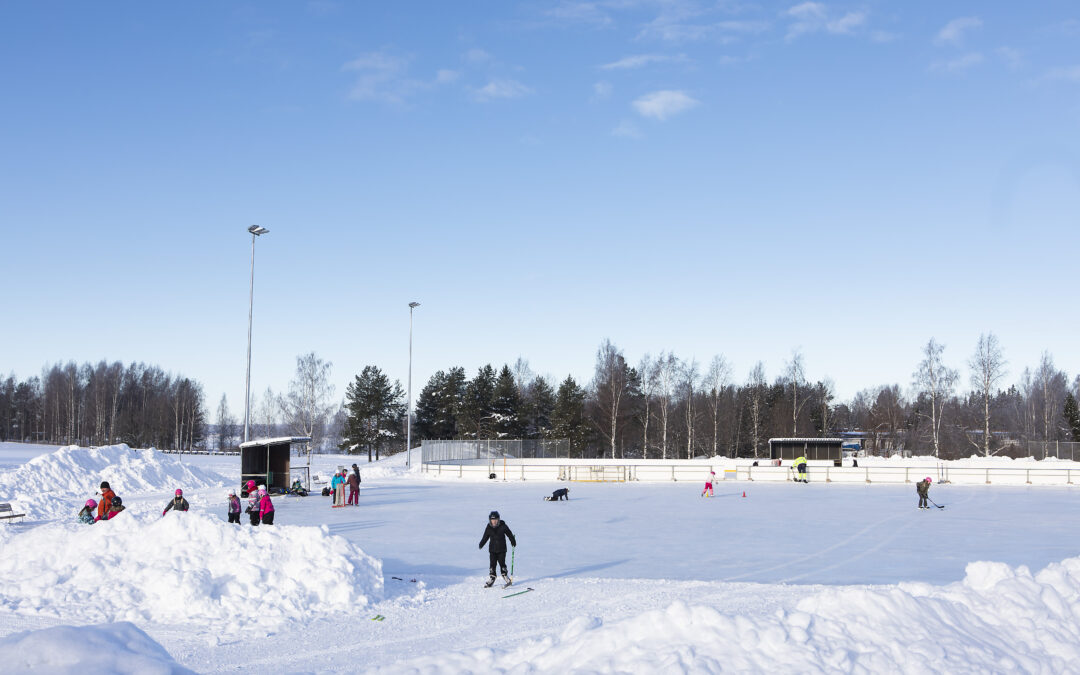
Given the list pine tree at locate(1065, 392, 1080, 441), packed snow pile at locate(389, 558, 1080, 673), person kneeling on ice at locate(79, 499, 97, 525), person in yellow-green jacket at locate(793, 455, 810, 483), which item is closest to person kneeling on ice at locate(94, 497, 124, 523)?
person kneeling on ice at locate(79, 499, 97, 525)

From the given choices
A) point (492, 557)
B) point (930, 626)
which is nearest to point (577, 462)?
point (492, 557)

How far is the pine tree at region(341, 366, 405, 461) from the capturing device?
260 feet

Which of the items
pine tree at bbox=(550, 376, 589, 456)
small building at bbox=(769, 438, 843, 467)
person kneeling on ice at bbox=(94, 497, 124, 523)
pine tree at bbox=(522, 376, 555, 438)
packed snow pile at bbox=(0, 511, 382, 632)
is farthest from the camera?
pine tree at bbox=(522, 376, 555, 438)

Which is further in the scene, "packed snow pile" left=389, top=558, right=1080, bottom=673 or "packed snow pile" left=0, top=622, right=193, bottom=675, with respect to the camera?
"packed snow pile" left=389, top=558, right=1080, bottom=673

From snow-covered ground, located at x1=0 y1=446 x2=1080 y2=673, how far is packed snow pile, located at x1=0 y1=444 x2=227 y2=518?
4.53 metres

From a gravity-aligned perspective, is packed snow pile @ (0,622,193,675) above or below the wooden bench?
above

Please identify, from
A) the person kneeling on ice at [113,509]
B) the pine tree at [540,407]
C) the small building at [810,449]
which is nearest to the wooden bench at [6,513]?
the person kneeling on ice at [113,509]

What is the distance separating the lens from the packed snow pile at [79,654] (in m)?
5.53

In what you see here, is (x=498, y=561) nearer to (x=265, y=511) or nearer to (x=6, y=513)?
(x=265, y=511)

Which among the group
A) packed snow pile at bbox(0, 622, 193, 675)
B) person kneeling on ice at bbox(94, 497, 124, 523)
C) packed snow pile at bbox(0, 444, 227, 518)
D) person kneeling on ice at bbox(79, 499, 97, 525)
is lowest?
packed snow pile at bbox(0, 444, 227, 518)

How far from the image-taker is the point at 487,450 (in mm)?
63312

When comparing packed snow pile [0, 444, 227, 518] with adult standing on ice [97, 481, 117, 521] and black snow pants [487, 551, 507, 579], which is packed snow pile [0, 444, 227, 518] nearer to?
adult standing on ice [97, 481, 117, 521]

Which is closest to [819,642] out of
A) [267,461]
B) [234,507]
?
[234,507]

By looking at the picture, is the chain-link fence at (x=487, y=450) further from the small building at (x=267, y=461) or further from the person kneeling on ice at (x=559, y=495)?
the person kneeling on ice at (x=559, y=495)
